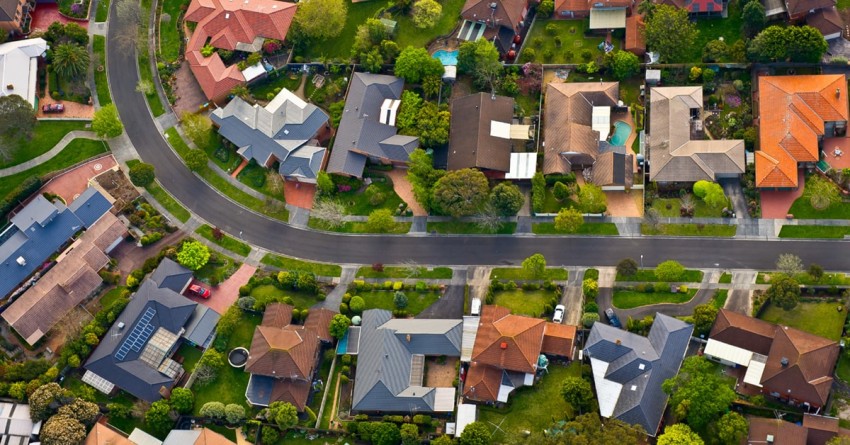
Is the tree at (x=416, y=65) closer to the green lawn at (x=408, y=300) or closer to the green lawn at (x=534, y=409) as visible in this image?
the green lawn at (x=408, y=300)

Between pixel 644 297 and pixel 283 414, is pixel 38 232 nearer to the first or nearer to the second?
pixel 283 414

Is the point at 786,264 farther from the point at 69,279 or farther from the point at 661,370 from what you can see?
the point at 69,279

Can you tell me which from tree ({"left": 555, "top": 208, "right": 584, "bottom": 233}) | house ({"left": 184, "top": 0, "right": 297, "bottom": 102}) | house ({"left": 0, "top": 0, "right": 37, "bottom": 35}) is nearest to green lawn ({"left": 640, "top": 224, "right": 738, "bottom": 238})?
tree ({"left": 555, "top": 208, "right": 584, "bottom": 233})

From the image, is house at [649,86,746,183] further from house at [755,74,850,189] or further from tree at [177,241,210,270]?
tree at [177,241,210,270]

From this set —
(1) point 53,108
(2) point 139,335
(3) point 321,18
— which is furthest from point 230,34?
(2) point 139,335


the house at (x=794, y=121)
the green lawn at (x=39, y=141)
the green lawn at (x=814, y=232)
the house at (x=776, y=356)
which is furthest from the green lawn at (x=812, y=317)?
the green lawn at (x=39, y=141)
